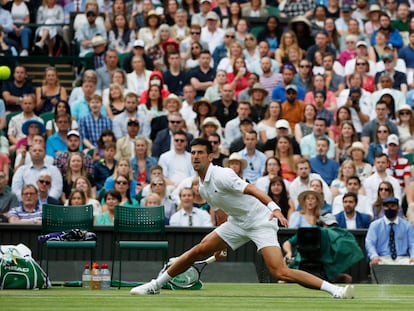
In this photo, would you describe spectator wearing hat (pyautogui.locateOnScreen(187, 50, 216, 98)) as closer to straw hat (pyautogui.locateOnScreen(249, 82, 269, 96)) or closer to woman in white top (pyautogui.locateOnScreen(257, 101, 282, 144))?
straw hat (pyautogui.locateOnScreen(249, 82, 269, 96))

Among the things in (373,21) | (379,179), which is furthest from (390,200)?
(373,21)

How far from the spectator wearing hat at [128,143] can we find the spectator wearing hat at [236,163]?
1828 mm

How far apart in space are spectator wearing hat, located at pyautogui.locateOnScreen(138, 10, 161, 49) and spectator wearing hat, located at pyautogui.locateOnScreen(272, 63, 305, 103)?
2.77 meters

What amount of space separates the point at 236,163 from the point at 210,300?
678 centimetres

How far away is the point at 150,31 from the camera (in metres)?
24.4

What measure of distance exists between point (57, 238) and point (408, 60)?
10588mm

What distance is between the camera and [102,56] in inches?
944

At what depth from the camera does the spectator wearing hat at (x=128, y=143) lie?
20938 millimetres

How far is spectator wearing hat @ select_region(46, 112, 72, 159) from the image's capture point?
20969 millimetres

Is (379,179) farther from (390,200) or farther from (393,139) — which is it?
(390,200)

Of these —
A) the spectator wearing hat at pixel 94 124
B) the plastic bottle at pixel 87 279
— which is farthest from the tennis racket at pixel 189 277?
the spectator wearing hat at pixel 94 124

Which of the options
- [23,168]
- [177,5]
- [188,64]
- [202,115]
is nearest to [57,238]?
[23,168]

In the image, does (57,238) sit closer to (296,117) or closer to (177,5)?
(296,117)

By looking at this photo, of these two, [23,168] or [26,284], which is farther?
[23,168]
